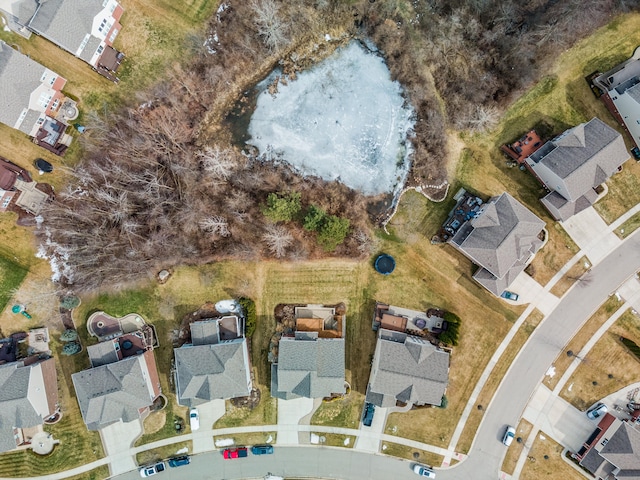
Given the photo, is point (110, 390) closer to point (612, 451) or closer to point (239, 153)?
point (239, 153)

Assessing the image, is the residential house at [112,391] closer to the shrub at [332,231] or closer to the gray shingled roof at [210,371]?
the gray shingled roof at [210,371]

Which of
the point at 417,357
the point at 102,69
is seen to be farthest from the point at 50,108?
the point at 417,357

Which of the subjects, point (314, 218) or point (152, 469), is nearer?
point (314, 218)

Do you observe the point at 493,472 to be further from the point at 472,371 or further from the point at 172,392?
the point at 172,392

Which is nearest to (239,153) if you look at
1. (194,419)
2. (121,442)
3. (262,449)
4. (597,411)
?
(194,419)

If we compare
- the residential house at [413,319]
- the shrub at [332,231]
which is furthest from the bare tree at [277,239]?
the residential house at [413,319]

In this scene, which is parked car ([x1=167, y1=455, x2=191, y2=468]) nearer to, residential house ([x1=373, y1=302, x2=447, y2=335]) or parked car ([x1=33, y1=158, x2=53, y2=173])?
residential house ([x1=373, y1=302, x2=447, y2=335])
